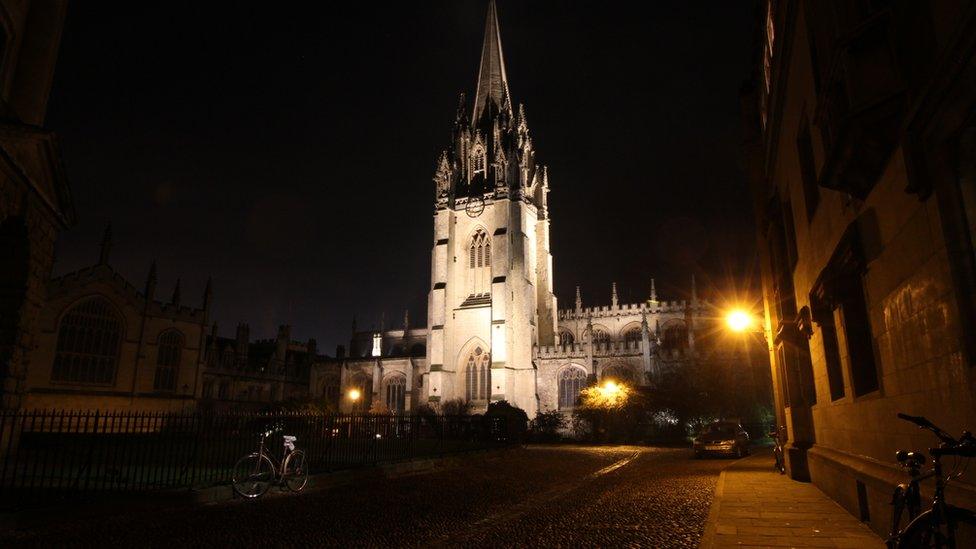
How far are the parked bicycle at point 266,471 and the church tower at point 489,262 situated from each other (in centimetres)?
3135

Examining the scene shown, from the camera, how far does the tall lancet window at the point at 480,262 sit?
4766 cm

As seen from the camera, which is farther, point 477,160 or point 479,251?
point 477,160

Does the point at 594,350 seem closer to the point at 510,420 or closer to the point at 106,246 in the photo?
the point at 510,420

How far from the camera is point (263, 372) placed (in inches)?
2005

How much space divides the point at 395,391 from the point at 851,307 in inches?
1817

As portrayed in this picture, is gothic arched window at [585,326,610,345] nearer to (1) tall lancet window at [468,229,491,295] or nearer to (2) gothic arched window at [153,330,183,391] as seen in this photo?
(1) tall lancet window at [468,229,491,295]

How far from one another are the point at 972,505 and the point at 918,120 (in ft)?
8.05

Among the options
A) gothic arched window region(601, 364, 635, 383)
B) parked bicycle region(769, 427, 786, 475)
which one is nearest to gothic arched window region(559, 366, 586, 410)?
gothic arched window region(601, 364, 635, 383)

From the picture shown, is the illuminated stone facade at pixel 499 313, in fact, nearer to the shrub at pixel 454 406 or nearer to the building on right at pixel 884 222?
the shrub at pixel 454 406

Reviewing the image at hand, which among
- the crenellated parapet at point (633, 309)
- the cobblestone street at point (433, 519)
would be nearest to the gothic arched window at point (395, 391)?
the crenellated parapet at point (633, 309)

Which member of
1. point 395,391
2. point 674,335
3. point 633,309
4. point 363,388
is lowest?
point 395,391

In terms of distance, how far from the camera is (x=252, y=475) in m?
10.1

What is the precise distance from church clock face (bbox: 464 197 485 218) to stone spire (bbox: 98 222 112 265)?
25.9 m

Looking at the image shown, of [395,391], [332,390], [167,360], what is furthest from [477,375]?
[167,360]
